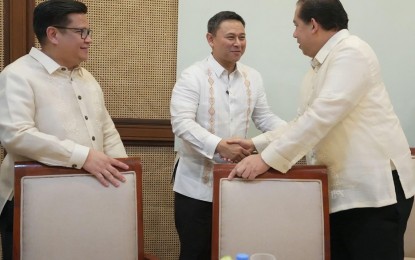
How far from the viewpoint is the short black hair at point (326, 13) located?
6.39ft

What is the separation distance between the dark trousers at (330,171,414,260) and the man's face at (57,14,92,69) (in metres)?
1.30

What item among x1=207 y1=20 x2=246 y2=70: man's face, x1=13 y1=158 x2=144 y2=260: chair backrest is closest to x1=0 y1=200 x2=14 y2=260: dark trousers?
x1=13 y1=158 x2=144 y2=260: chair backrest

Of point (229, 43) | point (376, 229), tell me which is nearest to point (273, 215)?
point (376, 229)

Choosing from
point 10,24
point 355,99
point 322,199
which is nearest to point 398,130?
point 355,99

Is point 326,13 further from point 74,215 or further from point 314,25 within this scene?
point 74,215

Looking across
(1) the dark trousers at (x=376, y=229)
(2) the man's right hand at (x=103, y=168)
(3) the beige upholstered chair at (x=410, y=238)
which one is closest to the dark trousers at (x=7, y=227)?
(2) the man's right hand at (x=103, y=168)

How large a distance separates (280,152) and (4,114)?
108cm

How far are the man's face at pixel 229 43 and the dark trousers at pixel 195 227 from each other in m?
0.72

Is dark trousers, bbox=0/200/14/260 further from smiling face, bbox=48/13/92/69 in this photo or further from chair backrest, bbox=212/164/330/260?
chair backrest, bbox=212/164/330/260

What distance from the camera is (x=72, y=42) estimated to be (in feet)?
6.91

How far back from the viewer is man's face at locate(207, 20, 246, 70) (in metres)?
2.48

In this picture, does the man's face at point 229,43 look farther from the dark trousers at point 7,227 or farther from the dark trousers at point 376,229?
the dark trousers at point 7,227

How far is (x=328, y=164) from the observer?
193 centimetres

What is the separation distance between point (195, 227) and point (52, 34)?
45.1 inches
